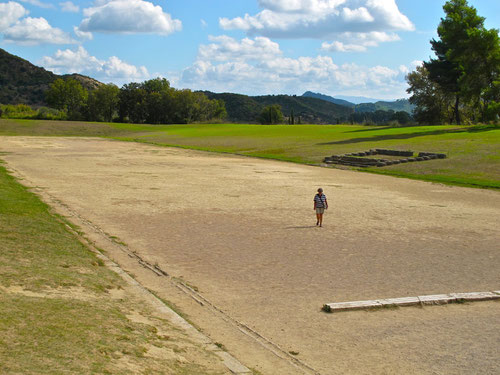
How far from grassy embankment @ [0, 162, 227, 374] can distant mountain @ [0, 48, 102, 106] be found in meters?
151

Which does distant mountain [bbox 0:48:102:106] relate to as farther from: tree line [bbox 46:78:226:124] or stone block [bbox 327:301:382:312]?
stone block [bbox 327:301:382:312]

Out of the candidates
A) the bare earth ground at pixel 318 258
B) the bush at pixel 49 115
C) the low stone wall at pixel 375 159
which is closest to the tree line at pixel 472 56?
the low stone wall at pixel 375 159

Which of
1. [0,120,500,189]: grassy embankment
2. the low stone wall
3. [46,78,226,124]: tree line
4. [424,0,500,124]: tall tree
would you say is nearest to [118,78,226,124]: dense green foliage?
[46,78,226,124]: tree line

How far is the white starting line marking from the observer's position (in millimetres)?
9008

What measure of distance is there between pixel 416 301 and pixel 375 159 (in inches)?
1168

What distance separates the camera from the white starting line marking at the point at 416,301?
9008 mm

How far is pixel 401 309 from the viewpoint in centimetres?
913

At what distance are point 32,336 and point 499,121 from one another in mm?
61375

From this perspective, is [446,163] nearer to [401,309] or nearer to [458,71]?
[401,309]

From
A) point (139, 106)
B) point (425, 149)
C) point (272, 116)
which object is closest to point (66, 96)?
point (139, 106)

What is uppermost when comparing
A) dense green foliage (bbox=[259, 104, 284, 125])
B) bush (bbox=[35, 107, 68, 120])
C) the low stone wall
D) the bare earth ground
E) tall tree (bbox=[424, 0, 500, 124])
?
tall tree (bbox=[424, 0, 500, 124])

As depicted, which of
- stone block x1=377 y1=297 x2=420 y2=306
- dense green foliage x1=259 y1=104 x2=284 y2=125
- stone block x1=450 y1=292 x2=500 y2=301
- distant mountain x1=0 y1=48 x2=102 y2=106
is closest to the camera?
stone block x1=377 y1=297 x2=420 y2=306

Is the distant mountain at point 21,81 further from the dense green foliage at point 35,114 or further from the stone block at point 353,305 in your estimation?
the stone block at point 353,305

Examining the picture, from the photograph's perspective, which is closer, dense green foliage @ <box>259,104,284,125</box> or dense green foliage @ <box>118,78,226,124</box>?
dense green foliage @ <box>118,78,226,124</box>
